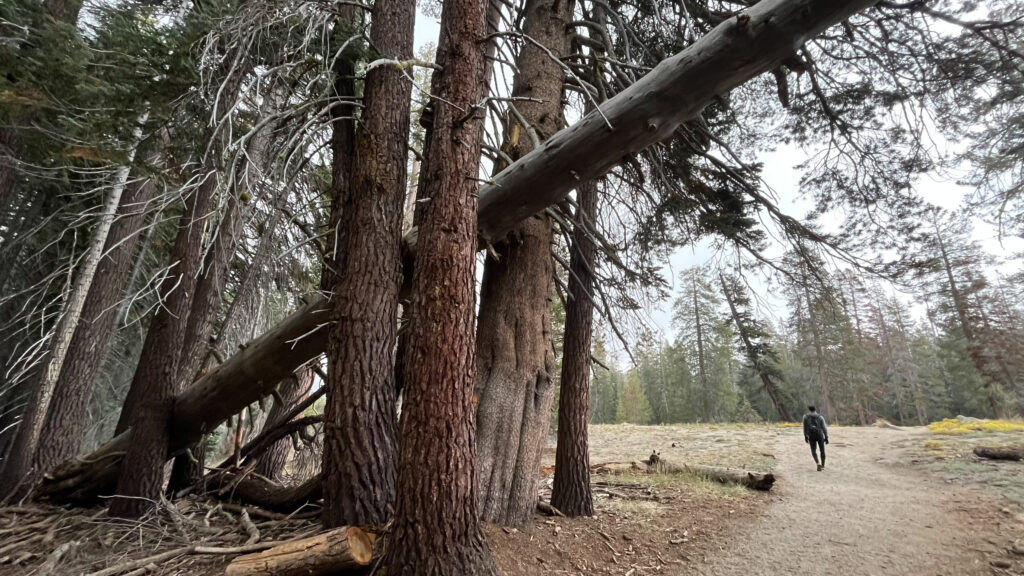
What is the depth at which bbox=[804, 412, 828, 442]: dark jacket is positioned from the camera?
8.95m

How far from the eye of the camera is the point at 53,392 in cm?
492

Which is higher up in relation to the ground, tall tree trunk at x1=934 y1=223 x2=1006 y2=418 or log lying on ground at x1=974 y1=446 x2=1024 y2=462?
tall tree trunk at x1=934 y1=223 x2=1006 y2=418

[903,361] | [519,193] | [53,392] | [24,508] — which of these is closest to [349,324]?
[519,193]

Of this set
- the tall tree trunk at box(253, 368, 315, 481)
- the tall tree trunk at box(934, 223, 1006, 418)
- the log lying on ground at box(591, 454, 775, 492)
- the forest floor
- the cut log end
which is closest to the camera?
the cut log end

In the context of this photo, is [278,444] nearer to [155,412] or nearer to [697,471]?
[155,412]

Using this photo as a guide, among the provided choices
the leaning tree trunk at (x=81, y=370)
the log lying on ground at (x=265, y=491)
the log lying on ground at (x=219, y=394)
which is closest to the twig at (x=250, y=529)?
the log lying on ground at (x=265, y=491)

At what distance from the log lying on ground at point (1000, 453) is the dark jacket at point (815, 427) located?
2764 millimetres

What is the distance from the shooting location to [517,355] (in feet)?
12.2

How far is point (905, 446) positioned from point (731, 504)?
966 cm

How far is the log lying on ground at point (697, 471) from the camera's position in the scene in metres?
6.79

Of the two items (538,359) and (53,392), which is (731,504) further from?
(53,392)

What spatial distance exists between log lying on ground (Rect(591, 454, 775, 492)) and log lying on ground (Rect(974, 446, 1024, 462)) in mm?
4954

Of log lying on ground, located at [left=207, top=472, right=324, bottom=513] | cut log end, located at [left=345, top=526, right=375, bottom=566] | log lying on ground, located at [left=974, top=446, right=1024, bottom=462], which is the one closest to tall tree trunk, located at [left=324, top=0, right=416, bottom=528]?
cut log end, located at [left=345, top=526, right=375, bottom=566]

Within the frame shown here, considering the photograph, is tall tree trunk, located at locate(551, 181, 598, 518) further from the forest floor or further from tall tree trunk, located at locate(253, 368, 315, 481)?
tall tree trunk, located at locate(253, 368, 315, 481)
